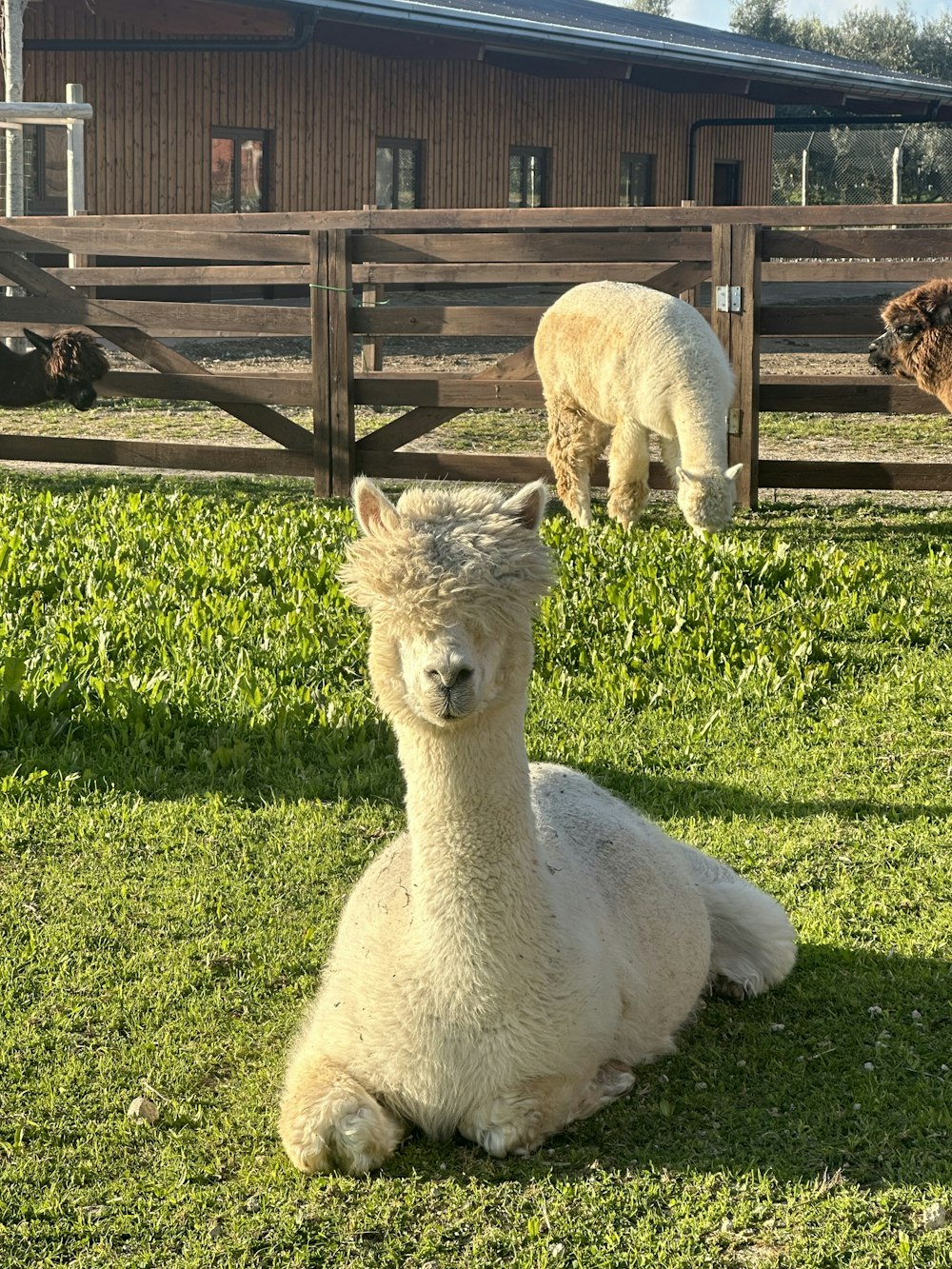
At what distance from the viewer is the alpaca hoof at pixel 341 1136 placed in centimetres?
320

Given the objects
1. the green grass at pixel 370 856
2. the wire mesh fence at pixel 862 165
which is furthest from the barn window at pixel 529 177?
the green grass at pixel 370 856

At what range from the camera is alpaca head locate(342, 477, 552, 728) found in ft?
9.71

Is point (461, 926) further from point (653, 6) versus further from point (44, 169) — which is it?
point (653, 6)

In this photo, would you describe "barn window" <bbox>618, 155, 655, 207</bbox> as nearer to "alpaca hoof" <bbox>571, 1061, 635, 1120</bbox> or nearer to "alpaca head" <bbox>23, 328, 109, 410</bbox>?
"alpaca head" <bbox>23, 328, 109, 410</bbox>

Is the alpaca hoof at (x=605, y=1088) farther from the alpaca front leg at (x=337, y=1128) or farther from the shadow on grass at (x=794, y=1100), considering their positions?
the alpaca front leg at (x=337, y=1128)

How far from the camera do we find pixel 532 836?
334 cm

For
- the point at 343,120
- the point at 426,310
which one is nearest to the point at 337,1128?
the point at 426,310

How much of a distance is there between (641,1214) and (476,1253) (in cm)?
35

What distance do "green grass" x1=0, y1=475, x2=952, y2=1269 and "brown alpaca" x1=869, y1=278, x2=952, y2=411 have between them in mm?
1017

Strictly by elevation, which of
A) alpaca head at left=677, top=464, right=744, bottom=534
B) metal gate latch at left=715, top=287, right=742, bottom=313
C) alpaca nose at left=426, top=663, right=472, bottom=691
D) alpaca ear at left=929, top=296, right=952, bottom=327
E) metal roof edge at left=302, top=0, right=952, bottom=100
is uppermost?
metal roof edge at left=302, top=0, right=952, bottom=100

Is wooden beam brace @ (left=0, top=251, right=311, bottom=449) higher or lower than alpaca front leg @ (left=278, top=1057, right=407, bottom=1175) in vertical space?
higher

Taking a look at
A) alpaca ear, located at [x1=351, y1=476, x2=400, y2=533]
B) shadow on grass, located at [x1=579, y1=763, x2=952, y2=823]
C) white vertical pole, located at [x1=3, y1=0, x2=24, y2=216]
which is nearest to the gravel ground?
white vertical pole, located at [x1=3, y1=0, x2=24, y2=216]

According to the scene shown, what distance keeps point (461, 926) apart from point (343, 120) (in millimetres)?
24489

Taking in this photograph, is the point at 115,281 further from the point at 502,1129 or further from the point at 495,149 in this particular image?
the point at 495,149
